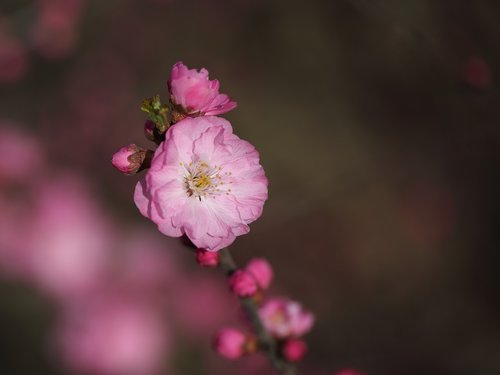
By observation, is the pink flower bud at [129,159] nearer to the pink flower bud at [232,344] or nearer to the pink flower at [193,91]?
the pink flower at [193,91]

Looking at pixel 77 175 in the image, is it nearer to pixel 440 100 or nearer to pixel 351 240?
pixel 351 240

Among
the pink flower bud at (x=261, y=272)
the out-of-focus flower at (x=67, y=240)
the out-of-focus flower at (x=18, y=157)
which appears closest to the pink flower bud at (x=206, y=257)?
the pink flower bud at (x=261, y=272)

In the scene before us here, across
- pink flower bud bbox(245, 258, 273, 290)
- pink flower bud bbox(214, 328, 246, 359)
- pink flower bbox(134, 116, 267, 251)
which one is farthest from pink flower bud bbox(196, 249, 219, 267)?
pink flower bud bbox(214, 328, 246, 359)

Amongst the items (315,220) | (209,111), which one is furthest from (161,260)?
(209,111)

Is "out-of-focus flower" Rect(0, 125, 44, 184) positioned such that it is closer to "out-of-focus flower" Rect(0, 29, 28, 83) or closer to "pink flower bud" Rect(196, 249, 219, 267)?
"out-of-focus flower" Rect(0, 29, 28, 83)

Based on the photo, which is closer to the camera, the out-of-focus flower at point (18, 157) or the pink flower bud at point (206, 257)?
the pink flower bud at point (206, 257)

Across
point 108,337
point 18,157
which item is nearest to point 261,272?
point 108,337

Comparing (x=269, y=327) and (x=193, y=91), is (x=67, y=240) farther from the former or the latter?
(x=193, y=91)
